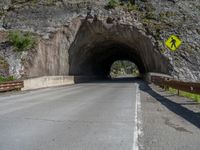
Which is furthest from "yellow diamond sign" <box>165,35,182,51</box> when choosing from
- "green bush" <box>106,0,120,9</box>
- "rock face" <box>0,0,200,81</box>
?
"green bush" <box>106,0,120,9</box>

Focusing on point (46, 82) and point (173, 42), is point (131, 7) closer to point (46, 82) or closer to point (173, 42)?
point (46, 82)

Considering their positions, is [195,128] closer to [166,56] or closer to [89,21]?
[166,56]

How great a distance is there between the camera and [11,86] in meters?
24.3

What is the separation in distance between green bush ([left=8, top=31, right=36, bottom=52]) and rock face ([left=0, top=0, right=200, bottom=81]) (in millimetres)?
574

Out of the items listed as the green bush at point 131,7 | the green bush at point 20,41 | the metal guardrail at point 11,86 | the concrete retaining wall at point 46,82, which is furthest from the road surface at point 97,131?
the green bush at point 131,7

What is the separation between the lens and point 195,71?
32.7m

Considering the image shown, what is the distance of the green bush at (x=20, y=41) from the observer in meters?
34.2

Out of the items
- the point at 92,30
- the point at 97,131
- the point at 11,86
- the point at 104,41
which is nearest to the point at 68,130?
the point at 97,131

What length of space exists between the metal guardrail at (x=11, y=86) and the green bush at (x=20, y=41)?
9.39 m

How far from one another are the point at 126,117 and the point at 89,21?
2900cm

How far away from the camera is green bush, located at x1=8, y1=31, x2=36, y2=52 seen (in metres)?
34.2

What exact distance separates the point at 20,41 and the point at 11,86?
1096 cm

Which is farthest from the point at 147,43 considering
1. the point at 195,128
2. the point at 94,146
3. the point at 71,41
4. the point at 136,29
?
the point at 94,146

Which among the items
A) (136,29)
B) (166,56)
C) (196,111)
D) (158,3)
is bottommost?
(196,111)
